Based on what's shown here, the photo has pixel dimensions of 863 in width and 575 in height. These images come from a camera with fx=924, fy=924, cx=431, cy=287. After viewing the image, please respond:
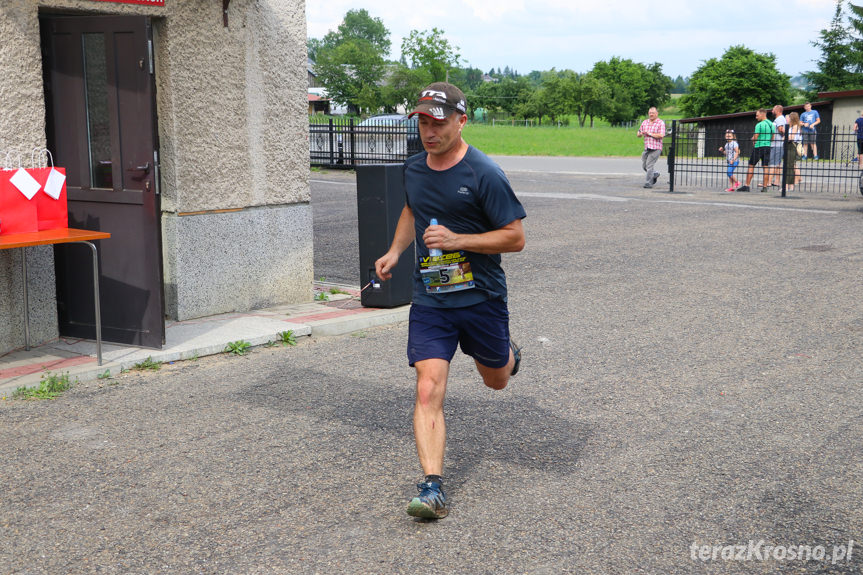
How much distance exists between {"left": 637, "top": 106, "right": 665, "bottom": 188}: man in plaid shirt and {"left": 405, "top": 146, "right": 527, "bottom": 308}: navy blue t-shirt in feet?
58.1

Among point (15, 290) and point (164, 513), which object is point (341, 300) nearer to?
point (15, 290)

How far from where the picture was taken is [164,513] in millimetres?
4234

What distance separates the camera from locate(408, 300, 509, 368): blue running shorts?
4.35m

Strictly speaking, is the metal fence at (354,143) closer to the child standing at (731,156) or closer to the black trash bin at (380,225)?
the child standing at (731,156)

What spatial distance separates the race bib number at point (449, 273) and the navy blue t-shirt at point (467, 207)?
2cm

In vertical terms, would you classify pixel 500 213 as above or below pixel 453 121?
below

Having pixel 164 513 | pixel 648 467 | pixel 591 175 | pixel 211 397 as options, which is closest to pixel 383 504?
pixel 164 513

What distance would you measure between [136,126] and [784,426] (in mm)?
4968

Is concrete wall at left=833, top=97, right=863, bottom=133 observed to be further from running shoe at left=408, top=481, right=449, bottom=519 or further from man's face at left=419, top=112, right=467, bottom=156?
running shoe at left=408, top=481, right=449, bottom=519

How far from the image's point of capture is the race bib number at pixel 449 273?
14.2 ft

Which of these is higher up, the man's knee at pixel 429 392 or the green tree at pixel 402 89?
the green tree at pixel 402 89

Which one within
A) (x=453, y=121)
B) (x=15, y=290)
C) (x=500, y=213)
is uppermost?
(x=453, y=121)

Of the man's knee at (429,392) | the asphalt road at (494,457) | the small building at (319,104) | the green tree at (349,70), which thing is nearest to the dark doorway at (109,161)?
the asphalt road at (494,457)

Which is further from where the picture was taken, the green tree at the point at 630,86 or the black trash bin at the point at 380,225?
the green tree at the point at 630,86
